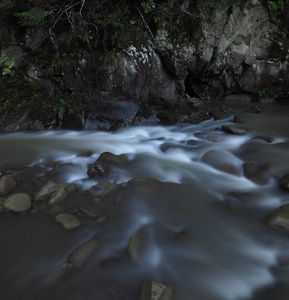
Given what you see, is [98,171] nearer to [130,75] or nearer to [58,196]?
[58,196]

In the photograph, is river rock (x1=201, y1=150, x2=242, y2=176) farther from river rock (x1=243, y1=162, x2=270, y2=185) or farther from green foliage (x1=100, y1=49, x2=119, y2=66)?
green foliage (x1=100, y1=49, x2=119, y2=66)

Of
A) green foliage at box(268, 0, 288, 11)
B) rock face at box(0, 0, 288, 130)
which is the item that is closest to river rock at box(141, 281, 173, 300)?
rock face at box(0, 0, 288, 130)

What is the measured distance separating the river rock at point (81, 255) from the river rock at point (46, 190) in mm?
1140

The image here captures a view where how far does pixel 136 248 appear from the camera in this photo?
6.75 feet

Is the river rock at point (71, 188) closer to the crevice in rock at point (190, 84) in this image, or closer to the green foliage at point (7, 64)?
the green foliage at point (7, 64)

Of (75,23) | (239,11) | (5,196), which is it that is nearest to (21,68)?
(75,23)

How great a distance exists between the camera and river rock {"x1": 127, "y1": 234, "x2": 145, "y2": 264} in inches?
77.4

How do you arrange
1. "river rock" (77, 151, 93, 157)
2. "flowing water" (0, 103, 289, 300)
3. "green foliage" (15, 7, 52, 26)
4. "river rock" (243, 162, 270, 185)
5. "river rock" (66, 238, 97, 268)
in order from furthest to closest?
"green foliage" (15, 7, 52, 26) → "river rock" (77, 151, 93, 157) → "river rock" (243, 162, 270, 185) → "river rock" (66, 238, 97, 268) → "flowing water" (0, 103, 289, 300)

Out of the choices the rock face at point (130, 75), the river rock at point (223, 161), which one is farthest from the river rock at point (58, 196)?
the rock face at point (130, 75)

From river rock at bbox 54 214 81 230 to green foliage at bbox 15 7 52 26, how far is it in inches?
217

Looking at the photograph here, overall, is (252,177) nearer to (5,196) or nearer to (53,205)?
(53,205)

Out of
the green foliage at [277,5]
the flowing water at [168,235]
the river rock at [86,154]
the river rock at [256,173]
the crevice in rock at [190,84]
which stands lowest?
the flowing water at [168,235]

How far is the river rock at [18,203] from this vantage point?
253 centimetres

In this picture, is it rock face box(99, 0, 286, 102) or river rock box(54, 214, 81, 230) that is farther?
rock face box(99, 0, 286, 102)
